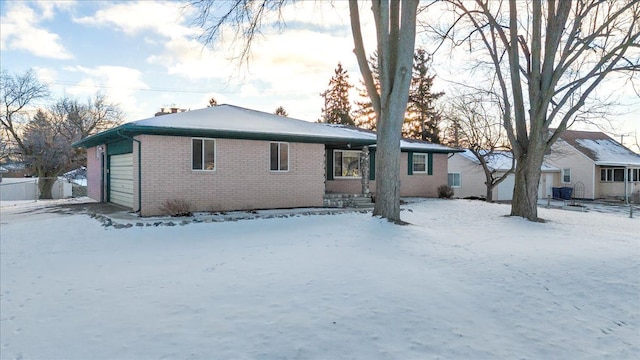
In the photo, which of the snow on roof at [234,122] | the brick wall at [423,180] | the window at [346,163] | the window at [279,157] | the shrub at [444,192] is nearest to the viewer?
the snow on roof at [234,122]

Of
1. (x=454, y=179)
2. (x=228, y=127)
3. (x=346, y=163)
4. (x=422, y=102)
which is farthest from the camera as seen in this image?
(x=422, y=102)

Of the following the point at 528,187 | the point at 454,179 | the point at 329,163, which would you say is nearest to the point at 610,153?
the point at 454,179

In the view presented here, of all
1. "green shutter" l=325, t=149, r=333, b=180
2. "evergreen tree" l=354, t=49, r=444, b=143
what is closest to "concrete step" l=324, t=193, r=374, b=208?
"green shutter" l=325, t=149, r=333, b=180

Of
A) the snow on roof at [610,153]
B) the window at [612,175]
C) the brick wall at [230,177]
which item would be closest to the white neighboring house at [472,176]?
the snow on roof at [610,153]

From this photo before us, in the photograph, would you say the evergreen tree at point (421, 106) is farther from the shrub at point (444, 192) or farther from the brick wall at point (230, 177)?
the brick wall at point (230, 177)

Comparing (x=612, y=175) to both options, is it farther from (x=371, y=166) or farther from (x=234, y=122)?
(x=234, y=122)

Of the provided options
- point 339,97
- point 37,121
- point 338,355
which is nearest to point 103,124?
point 37,121

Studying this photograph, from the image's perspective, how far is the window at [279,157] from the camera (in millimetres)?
14477

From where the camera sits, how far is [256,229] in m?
10.4

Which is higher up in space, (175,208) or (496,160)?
(496,160)

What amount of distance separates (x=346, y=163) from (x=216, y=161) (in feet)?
23.2

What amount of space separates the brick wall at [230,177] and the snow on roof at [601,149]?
91.3 ft

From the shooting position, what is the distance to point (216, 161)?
43.7ft

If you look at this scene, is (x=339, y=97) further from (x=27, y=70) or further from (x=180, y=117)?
(x=180, y=117)
